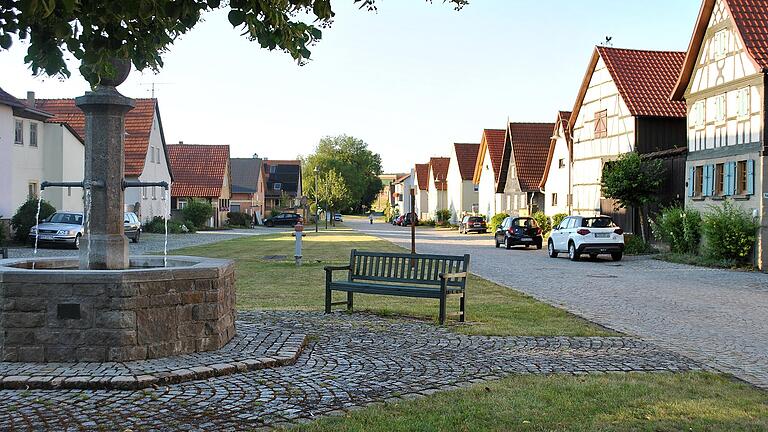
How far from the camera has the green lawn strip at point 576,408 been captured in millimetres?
5660

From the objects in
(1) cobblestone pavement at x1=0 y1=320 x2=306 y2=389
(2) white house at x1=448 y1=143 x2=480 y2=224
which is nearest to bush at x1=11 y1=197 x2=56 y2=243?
(1) cobblestone pavement at x1=0 y1=320 x2=306 y2=389

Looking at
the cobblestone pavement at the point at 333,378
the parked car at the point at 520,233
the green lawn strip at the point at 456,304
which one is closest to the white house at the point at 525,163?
the parked car at the point at 520,233

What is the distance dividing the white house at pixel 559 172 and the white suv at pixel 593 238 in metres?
13.0

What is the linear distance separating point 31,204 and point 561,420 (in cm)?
2995

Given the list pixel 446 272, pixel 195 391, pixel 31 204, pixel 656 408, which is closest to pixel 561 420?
pixel 656 408

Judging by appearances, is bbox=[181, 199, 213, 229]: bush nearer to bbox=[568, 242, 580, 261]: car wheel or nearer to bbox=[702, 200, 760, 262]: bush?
bbox=[568, 242, 580, 261]: car wheel

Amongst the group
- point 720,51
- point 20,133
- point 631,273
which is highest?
point 720,51

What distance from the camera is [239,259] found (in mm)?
24797

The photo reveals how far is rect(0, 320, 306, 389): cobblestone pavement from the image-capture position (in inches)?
267

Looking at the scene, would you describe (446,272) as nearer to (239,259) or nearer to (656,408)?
(656,408)

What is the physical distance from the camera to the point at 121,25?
19.7 ft

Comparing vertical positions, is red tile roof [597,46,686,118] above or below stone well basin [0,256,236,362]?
above

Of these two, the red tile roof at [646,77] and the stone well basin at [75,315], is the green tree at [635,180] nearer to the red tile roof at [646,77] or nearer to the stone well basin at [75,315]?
the red tile roof at [646,77]

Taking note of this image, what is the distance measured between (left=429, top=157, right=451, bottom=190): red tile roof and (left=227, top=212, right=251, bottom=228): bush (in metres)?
21.8
